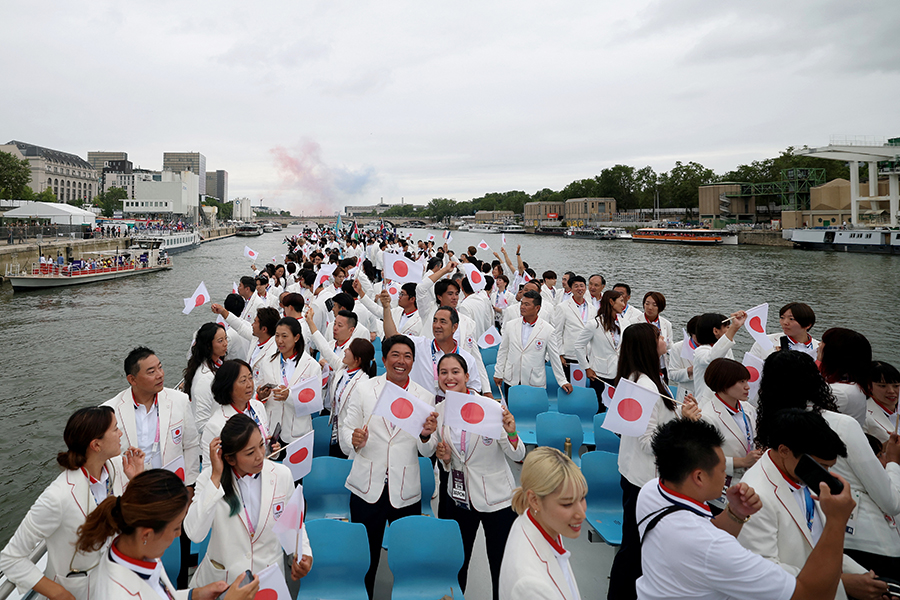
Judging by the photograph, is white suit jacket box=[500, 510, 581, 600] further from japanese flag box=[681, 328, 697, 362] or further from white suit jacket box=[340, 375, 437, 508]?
japanese flag box=[681, 328, 697, 362]

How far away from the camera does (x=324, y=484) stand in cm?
429

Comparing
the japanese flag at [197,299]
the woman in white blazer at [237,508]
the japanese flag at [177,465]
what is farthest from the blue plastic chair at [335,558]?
the japanese flag at [197,299]

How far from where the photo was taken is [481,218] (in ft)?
570

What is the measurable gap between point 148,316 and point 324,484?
2138 centimetres

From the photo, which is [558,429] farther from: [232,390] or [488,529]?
[232,390]

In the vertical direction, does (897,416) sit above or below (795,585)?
above

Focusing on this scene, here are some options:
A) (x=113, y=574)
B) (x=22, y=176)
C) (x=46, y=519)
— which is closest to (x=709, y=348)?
(x=113, y=574)

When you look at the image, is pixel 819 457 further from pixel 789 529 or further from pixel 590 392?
pixel 590 392

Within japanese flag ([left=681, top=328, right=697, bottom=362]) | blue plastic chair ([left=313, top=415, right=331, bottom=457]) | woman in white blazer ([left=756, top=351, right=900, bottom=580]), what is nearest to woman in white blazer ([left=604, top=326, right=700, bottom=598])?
woman in white blazer ([left=756, top=351, right=900, bottom=580])

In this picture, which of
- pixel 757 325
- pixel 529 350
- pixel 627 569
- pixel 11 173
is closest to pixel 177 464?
pixel 627 569

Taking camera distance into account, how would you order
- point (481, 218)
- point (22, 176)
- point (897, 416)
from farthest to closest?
point (481, 218), point (22, 176), point (897, 416)

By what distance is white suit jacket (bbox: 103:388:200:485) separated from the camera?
370 centimetres

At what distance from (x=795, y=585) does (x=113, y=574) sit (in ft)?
9.00

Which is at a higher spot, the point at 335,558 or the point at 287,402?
the point at 287,402
